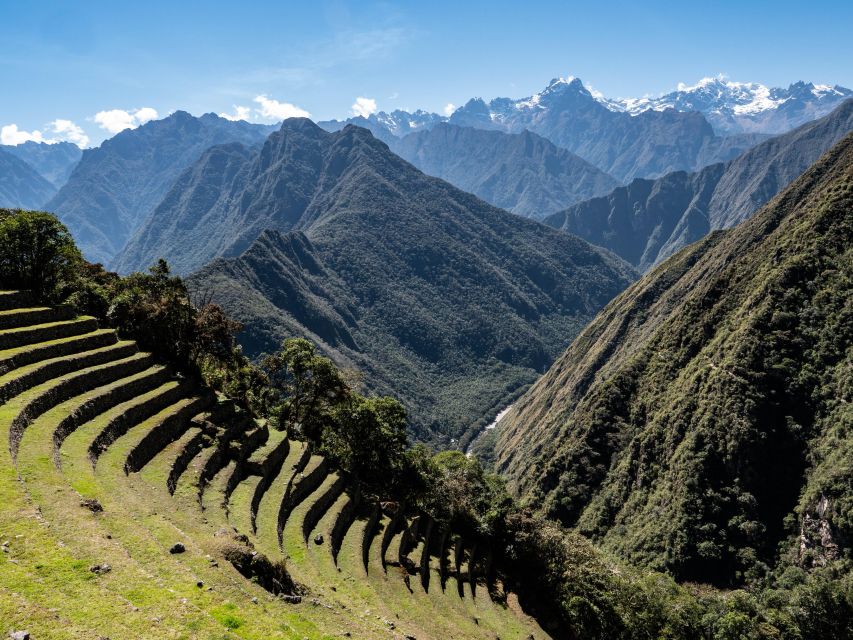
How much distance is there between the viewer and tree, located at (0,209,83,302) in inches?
1951

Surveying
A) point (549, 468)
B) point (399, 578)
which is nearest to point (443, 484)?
point (399, 578)

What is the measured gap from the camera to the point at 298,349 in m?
63.8

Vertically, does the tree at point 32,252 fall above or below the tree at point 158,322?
above

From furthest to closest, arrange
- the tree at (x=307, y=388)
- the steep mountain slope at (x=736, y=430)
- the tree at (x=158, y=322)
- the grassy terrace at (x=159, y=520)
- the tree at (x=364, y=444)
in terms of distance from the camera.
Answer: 1. the steep mountain slope at (x=736, y=430)
2. the tree at (x=307, y=388)
3. the tree at (x=364, y=444)
4. the tree at (x=158, y=322)
5. the grassy terrace at (x=159, y=520)

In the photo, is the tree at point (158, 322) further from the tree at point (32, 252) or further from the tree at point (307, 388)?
the tree at point (307, 388)

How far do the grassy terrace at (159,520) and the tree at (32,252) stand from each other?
3.60 metres

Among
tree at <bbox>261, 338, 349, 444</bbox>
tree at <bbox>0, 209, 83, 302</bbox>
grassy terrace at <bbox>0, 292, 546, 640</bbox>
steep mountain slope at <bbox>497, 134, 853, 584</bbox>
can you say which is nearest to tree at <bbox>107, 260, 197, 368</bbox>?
grassy terrace at <bbox>0, 292, 546, 640</bbox>

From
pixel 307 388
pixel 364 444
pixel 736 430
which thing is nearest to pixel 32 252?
pixel 307 388

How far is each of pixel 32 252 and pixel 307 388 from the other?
30.1 metres

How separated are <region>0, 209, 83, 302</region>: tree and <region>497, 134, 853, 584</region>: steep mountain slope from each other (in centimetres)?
10184

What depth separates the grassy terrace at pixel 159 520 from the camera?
2058cm

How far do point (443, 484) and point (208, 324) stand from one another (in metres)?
31.5

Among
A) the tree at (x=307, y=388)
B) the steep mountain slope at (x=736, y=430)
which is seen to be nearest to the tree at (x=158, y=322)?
the tree at (x=307, y=388)

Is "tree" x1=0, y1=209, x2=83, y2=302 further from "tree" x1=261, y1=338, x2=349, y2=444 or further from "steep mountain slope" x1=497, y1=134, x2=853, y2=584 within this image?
"steep mountain slope" x1=497, y1=134, x2=853, y2=584
